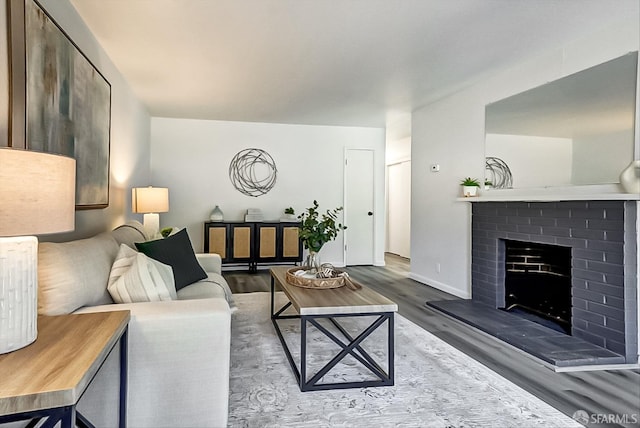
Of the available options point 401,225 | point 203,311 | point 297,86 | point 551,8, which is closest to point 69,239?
point 203,311

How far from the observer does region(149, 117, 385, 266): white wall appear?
598 cm

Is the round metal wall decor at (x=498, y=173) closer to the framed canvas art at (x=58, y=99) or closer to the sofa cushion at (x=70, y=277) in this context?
the sofa cushion at (x=70, y=277)

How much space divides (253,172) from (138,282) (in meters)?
4.40

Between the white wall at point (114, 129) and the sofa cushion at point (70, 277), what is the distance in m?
0.44

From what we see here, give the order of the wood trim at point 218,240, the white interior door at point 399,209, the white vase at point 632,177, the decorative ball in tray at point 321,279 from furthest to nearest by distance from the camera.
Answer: the white interior door at point 399,209, the wood trim at point 218,240, the decorative ball in tray at point 321,279, the white vase at point 632,177

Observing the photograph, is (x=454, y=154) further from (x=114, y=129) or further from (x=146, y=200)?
(x=114, y=129)

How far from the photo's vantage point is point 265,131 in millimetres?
6238

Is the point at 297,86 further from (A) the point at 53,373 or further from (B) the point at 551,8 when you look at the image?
(A) the point at 53,373

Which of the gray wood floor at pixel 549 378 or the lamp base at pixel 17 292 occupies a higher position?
the lamp base at pixel 17 292

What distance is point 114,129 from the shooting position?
3.72m

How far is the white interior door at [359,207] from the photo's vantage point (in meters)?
6.62

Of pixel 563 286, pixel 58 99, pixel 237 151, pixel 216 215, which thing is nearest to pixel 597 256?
pixel 563 286

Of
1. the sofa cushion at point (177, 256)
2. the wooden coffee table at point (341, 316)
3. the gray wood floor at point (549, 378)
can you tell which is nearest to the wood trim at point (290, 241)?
the gray wood floor at point (549, 378)

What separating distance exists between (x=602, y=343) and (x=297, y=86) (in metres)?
3.53
